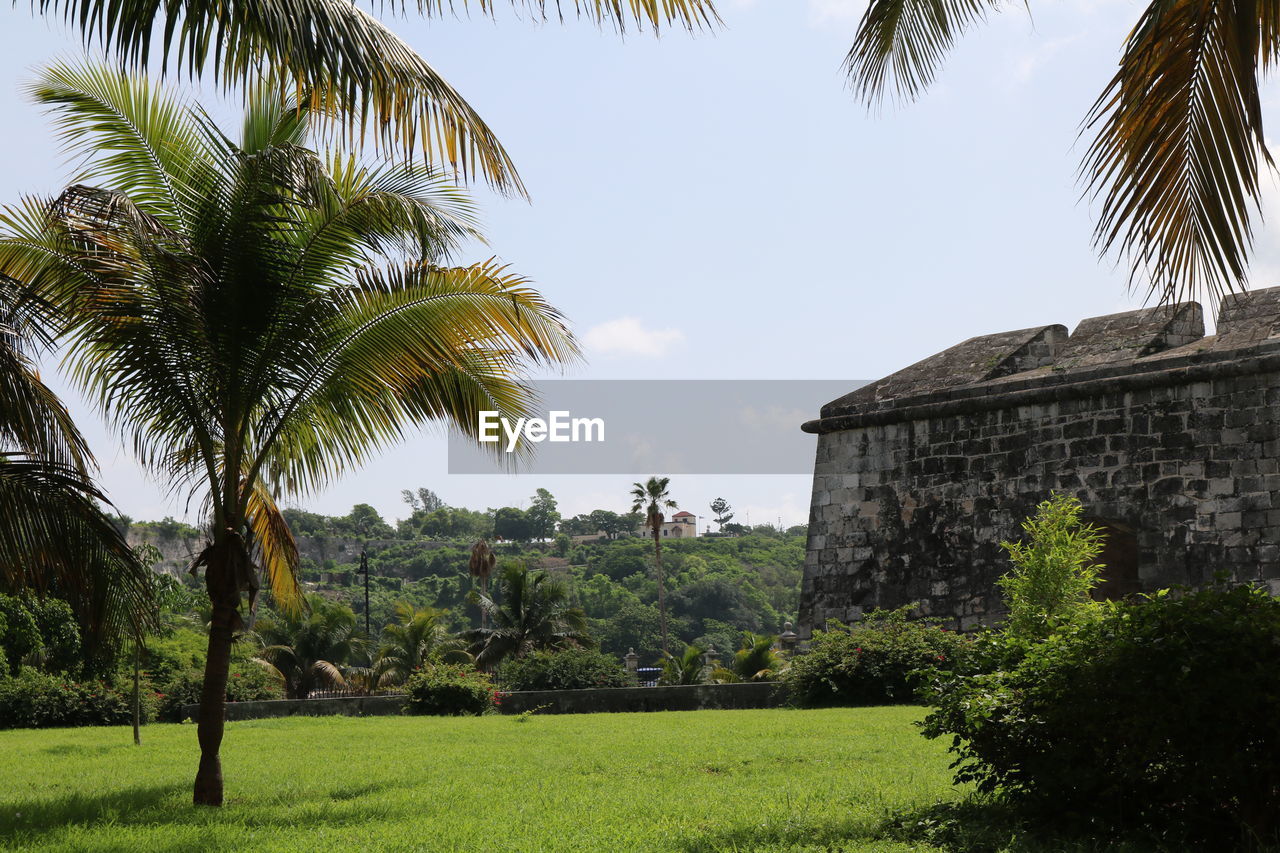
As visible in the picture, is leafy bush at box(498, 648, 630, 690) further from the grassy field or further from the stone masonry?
the grassy field

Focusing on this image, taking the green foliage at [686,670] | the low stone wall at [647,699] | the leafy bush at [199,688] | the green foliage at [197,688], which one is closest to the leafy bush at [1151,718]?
the low stone wall at [647,699]

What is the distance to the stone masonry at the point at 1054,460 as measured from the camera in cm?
1276

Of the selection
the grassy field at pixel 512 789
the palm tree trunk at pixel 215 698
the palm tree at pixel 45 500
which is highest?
the palm tree at pixel 45 500

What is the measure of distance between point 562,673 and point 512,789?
39.1ft

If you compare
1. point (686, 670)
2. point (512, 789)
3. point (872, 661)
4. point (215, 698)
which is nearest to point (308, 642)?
point (686, 670)

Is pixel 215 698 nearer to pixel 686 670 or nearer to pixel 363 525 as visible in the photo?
pixel 686 670

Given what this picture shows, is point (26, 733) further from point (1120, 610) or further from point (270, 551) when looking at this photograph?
point (1120, 610)

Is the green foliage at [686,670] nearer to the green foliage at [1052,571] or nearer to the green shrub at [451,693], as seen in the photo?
the green shrub at [451,693]

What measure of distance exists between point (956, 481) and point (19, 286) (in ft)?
38.3

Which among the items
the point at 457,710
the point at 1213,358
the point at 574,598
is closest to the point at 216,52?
the point at 1213,358

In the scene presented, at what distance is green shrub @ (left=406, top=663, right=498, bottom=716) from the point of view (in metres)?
17.4

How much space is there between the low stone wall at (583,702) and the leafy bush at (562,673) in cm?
111

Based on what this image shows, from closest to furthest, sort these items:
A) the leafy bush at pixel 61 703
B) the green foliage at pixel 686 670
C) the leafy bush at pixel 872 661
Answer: the leafy bush at pixel 872 661
the leafy bush at pixel 61 703
the green foliage at pixel 686 670

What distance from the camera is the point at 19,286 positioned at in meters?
6.89
